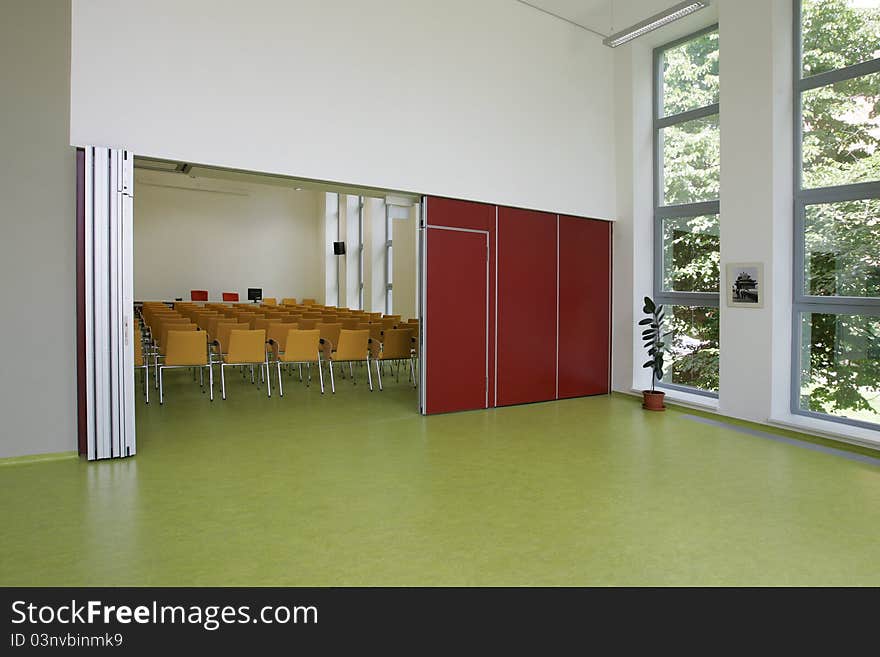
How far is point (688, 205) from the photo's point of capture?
7.99 m

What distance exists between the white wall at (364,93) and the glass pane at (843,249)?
2.90 m

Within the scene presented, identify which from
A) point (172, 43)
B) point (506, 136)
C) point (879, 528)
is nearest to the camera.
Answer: point (879, 528)

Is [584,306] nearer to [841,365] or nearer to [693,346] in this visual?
[693,346]

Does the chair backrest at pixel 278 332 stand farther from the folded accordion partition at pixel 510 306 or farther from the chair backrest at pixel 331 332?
the folded accordion partition at pixel 510 306

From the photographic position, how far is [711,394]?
7.83m

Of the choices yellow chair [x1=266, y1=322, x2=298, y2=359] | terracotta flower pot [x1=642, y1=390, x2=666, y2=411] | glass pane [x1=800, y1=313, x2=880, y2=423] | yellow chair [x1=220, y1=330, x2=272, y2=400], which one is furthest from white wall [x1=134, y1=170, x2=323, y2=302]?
glass pane [x1=800, y1=313, x2=880, y2=423]

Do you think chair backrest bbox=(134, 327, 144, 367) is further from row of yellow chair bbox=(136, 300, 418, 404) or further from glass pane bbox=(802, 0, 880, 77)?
glass pane bbox=(802, 0, 880, 77)

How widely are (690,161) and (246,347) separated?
21.3 ft

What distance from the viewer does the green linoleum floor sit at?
311cm

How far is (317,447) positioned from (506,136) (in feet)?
15.4

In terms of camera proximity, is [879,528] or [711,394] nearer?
[879,528]
